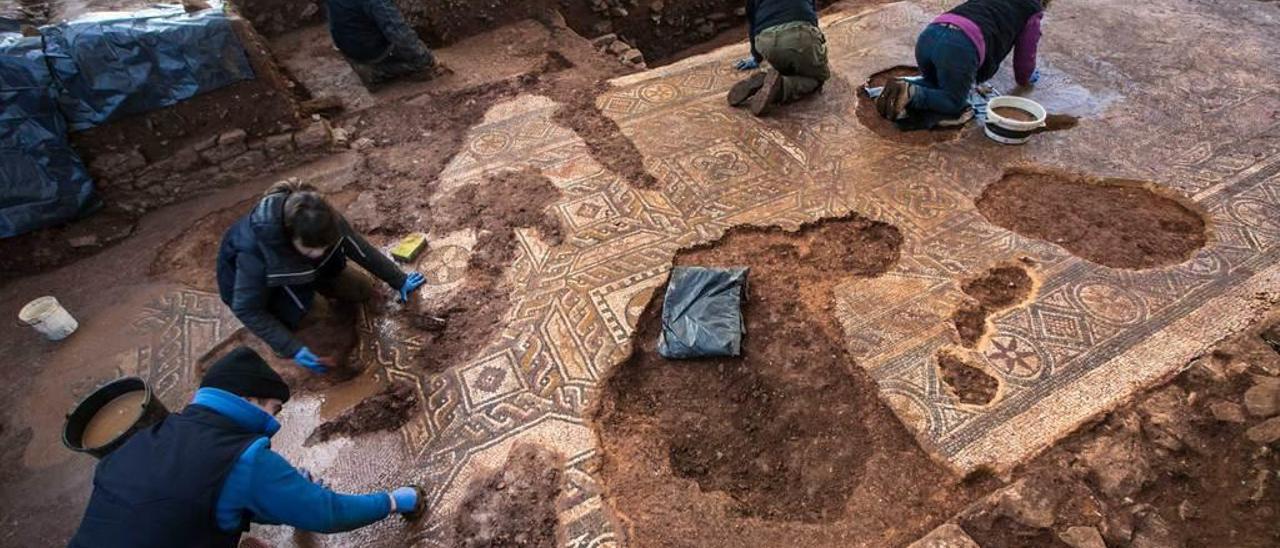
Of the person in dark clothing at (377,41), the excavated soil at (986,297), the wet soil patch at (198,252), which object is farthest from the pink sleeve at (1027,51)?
the wet soil patch at (198,252)

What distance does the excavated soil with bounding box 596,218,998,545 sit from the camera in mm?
2742

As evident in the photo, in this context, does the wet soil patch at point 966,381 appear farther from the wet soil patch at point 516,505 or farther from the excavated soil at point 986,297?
the wet soil patch at point 516,505

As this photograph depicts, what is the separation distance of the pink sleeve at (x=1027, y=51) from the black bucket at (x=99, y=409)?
20.1 feet

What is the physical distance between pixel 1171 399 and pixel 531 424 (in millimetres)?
3037

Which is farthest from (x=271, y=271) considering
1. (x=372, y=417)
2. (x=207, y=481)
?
(x=207, y=481)

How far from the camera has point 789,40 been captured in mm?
5090

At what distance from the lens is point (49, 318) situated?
3.74 meters

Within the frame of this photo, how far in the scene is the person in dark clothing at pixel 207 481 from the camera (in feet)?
6.57

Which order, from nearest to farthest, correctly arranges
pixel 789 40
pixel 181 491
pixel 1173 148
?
pixel 181 491, pixel 1173 148, pixel 789 40

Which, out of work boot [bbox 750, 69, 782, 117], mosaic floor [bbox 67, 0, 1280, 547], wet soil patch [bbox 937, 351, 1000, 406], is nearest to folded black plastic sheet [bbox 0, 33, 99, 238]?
mosaic floor [bbox 67, 0, 1280, 547]

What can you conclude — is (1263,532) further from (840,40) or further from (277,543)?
(840,40)

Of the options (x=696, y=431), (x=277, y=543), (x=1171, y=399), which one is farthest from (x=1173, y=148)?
(x=277, y=543)

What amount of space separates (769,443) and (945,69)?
10.5 ft

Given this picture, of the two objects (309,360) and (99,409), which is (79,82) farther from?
(309,360)
